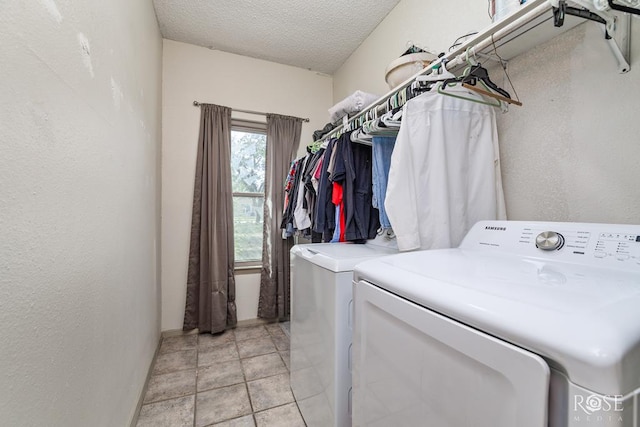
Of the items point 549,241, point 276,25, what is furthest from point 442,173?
point 276,25

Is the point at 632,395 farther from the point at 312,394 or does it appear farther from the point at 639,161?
the point at 312,394

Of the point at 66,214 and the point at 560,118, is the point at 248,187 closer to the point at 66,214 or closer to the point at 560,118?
the point at 66,214

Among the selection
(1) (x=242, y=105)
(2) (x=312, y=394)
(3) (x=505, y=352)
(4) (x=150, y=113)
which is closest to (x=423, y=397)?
(3) (x=505, y=352)

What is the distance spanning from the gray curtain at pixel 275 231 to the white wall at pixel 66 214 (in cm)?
143

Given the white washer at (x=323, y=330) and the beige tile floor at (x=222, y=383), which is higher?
the white washer at (x=323, y=330)

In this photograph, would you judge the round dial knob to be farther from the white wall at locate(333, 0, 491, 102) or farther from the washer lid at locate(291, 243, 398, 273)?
the white wall at locate(333, 0, 491, 102)

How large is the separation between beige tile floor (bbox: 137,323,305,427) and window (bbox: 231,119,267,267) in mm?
828

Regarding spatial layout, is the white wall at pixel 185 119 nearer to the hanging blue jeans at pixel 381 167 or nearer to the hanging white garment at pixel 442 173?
the hanging blue jeans at pixel 381 167

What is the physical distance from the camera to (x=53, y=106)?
27.0 inches

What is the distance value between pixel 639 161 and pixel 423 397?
1.03 m

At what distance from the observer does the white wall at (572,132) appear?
0.91m

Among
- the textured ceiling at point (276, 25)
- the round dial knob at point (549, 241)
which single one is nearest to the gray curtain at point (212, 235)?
the textured ceiling at point (276, 25)

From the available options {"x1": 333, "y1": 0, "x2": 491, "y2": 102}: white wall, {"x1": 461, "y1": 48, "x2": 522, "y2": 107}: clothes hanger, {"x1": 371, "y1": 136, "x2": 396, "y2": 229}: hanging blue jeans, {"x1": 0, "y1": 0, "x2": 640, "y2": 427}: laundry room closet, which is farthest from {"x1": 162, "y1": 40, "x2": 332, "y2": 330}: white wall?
{"x1": 461, "y1": 48, "x2": 522, "y2": 107}: clothes hanger

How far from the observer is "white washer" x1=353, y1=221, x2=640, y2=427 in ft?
1.17
